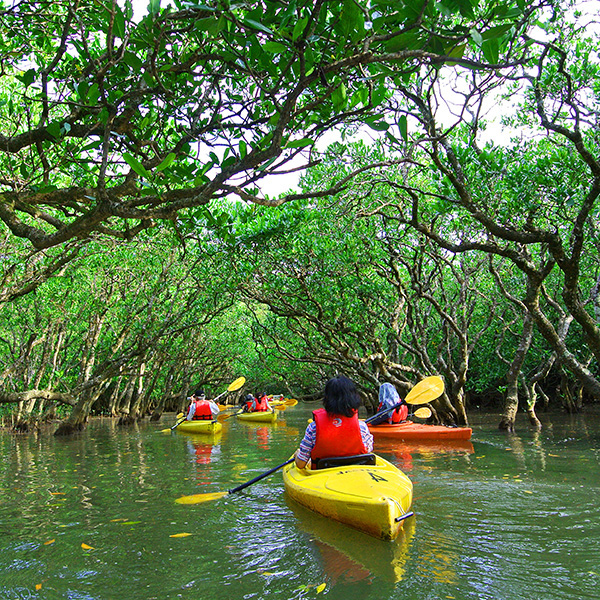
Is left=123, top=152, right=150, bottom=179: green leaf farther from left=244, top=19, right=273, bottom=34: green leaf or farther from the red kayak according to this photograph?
the red kayak

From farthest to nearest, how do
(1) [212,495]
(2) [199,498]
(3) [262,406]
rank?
(3) [262,406] → (1) [212,495] → (2) [199,498]

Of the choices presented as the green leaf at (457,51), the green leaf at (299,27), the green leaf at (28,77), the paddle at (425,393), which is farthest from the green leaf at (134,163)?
the paddle at (425,393)

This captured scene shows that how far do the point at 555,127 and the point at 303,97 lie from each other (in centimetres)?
381

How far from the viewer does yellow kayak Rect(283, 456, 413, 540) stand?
4.12 metres

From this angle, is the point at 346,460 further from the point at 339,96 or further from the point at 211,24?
the point at 211,24

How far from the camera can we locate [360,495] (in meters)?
4.34

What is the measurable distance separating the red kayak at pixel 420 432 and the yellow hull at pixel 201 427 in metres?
5.32

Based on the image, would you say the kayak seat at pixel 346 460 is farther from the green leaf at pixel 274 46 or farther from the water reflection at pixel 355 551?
the green leaf at pixel 274 46

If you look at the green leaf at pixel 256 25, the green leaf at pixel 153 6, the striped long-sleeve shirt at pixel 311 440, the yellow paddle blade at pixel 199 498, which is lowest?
the yellow paddle blade at pixel 199 498

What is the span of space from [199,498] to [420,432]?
20.6 ft

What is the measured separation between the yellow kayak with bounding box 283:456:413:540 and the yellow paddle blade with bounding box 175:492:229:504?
1311mm

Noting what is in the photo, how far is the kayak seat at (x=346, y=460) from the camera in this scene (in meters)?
5.23

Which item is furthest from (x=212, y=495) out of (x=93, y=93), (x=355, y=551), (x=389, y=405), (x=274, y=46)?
(x=389, y=405)

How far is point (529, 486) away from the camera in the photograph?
20.9 ft
